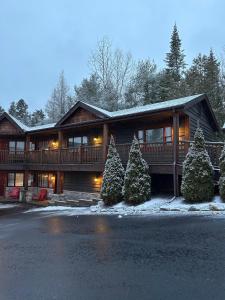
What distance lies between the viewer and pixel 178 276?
5.57 m

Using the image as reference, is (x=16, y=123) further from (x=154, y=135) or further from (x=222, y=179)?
(x=222, y=179)

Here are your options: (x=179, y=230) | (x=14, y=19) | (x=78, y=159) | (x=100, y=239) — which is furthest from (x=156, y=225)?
(x=14, y=19)

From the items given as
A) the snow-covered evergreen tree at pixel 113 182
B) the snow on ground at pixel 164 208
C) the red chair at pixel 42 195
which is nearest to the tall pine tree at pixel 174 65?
the red chair at pixel 42 195

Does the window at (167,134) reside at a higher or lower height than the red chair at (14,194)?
higher

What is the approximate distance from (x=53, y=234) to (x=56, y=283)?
4.59 metres

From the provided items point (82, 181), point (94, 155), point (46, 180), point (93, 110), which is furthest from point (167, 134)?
point (46, 180)

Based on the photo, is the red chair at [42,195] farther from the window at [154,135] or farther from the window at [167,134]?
the window at [167,134]

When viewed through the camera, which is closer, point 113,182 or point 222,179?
point 222,179

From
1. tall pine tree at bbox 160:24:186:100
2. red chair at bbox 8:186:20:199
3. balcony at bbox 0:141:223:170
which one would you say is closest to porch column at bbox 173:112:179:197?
balcony at bbox 0:141:223:170

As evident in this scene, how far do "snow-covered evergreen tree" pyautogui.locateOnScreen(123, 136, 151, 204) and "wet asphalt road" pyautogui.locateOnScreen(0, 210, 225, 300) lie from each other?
3442 millimetres

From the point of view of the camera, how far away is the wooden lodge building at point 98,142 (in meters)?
15.6

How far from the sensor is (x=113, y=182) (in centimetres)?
1548

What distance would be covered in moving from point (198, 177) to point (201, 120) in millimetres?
7808

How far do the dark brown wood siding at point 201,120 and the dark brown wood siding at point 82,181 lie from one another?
24.9ft
